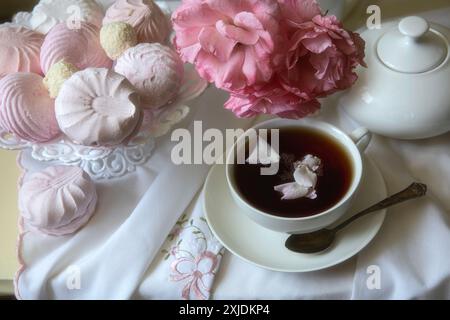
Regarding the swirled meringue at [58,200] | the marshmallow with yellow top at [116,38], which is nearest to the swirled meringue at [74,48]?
the marshmallow with yellow top at [116,38]

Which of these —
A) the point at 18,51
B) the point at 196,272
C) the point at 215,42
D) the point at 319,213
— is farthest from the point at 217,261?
the point at 18,51

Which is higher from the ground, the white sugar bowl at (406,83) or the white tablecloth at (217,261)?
the white sugar bowl at (406,83)

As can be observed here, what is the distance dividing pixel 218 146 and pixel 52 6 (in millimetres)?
293

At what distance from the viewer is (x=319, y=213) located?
586mm

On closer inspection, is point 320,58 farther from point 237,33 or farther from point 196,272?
point 196,272

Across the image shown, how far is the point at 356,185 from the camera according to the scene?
23.6 inches

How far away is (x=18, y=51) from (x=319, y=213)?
1.31 ft

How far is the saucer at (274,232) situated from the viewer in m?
0.61

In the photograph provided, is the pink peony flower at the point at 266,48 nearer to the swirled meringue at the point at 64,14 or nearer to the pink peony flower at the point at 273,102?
the pink peony flower at the point at 273,102

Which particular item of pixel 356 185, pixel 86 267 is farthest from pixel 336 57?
pixel 86 267

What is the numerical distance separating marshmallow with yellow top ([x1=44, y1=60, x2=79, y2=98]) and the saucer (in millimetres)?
196

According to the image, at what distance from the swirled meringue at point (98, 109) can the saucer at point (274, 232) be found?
129 mm

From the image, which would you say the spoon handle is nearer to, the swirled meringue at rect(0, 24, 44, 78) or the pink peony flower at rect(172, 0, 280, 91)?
the pink peony flower at rect(172, 0, 280, 91)
